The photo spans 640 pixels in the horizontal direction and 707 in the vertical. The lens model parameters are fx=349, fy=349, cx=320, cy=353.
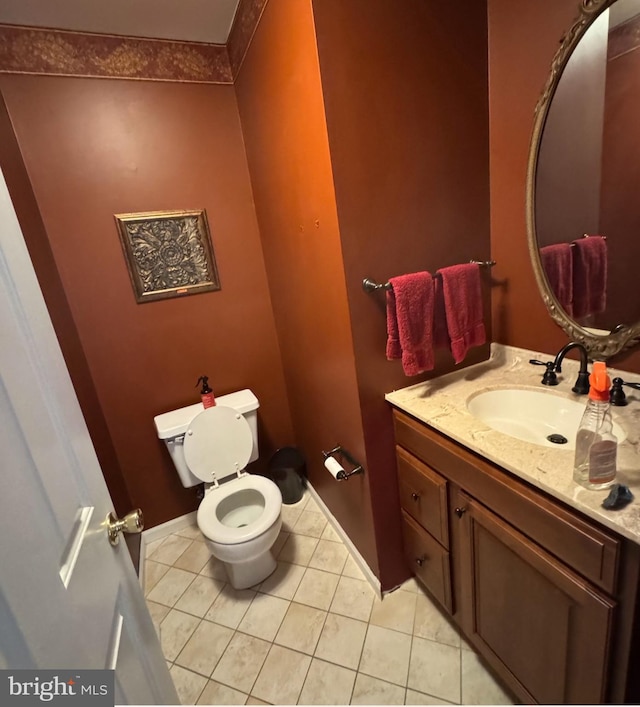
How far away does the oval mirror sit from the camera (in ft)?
3.15

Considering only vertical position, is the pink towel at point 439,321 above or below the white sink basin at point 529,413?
above

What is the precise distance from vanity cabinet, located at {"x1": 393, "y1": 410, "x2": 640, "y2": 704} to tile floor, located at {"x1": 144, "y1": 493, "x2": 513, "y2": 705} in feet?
0.58

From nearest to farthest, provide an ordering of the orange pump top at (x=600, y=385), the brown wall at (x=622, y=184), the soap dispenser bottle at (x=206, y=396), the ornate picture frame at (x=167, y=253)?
the orange pump top at (x=600, y=385) → the brown wall at (x=622, y=184) → the ornate picture frame at (x=167, y=253) → the soap dispenser bottle at (x=206, y=396)

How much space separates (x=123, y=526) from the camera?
77cm

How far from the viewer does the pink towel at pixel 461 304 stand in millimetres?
1258

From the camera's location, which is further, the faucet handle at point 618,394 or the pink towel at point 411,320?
the pink towel at point 411,320

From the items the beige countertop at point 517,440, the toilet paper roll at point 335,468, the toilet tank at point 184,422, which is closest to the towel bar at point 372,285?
the beige countertop at point 517,440

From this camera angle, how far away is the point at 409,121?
1.17 metres

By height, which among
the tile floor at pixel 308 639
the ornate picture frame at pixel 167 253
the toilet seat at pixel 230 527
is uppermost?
the ornate picture frame at pixel 167 253

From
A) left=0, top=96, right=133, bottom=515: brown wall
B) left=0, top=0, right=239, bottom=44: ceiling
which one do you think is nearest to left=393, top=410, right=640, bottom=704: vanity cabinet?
left=0, top=96, right=133, bottom=515: brown wall

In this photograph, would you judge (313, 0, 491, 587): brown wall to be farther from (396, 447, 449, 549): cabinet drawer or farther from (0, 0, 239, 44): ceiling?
(0, 0, 239, 44): ceiling

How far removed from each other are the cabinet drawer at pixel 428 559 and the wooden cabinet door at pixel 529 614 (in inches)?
2.9

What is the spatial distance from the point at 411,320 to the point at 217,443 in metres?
1.16

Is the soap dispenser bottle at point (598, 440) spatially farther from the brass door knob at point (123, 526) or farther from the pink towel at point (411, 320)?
the brass door knob at point (123, 526)
